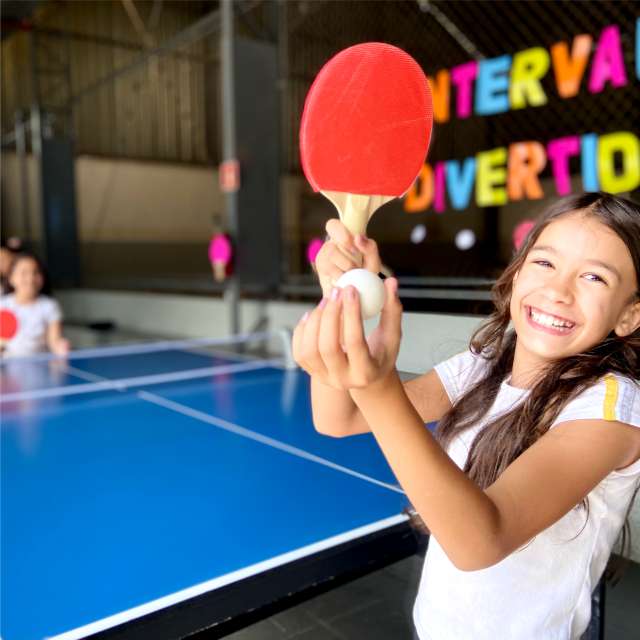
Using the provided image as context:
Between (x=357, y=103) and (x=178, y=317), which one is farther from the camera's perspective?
(x=178, y=317)

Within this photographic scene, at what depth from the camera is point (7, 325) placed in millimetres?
3734

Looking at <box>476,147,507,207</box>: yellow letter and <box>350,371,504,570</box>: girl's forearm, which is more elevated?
<box>476,147,507,207</box>: yellow letter

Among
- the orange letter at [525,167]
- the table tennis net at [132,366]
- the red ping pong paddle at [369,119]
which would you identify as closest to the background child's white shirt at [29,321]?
the table tennis net at [132,366]

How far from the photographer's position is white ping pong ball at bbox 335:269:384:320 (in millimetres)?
588

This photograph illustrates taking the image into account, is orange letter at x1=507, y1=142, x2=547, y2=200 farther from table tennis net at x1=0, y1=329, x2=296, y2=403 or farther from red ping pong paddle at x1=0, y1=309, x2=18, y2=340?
red ping pong paddle at x1=0, y1=309, x2=18, y2=340

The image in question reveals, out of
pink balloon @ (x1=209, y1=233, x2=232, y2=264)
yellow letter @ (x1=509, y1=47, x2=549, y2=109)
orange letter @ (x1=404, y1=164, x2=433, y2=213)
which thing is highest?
yellow letter @ (x1=509, y1=47, x2=549, y2=109)

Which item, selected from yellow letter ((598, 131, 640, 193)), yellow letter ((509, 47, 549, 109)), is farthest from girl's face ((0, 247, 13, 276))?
yellow letter ((598, 131, 640, 193))

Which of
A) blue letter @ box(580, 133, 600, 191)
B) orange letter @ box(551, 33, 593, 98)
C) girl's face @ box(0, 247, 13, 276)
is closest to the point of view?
blue letter @ box(580, 133, 600, 191)

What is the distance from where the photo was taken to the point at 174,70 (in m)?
10.8

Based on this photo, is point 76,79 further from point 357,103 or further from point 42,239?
point 357,103

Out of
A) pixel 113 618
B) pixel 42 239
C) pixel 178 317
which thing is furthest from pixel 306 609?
pixel 42 239

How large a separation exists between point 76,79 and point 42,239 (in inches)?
163

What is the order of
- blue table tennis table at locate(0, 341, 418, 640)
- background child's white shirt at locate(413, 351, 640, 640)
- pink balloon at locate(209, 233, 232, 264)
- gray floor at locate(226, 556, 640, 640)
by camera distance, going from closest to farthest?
background child's white shirt at locate(413, 351, 640, 640) → blue table tennis table at locate(0, 341, 418, 640) → gray floor at locate(226, 556, 640, 640) → pink balloon at locate(209, 233, 232, 264)

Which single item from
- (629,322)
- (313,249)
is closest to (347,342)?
(629,322)
